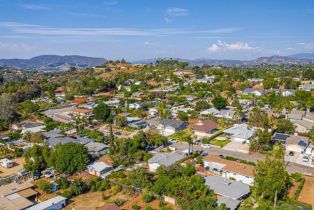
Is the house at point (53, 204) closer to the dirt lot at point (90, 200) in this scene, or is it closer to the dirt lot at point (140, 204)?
the dirt lot at point (90, 200)

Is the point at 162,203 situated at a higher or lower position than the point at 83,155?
lower

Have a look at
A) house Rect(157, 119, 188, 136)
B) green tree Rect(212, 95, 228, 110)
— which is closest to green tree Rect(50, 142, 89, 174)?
house Rect(157, 119, 188, 136)

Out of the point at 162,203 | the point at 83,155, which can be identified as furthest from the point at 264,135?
the point at 83,155

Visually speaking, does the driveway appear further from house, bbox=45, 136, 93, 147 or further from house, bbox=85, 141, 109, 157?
house, bbox=45, 136, 93, 147

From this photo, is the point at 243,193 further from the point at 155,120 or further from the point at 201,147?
the point at 155,120

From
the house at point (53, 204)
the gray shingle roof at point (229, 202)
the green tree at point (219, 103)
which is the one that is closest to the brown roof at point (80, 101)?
the green tree at point (219, 103)

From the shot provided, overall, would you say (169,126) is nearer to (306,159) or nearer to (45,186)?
(306,159)
